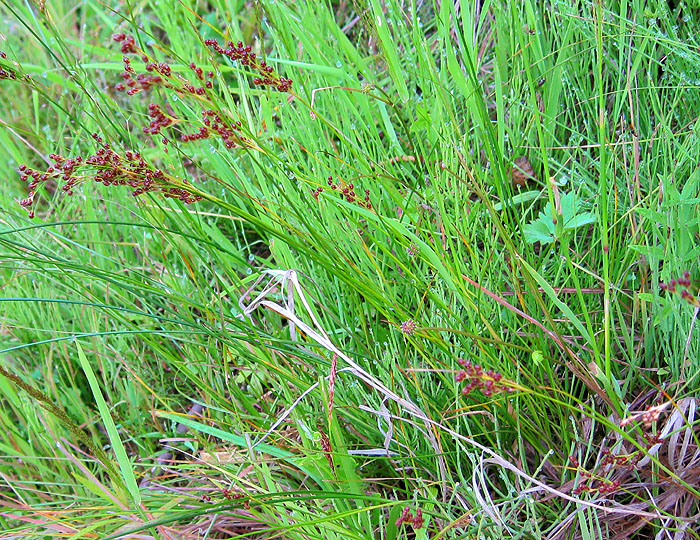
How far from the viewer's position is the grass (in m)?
1.03

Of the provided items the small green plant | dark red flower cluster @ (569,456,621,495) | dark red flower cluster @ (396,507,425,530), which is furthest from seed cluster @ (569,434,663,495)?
the small green plant

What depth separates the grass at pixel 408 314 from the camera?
1.03 m

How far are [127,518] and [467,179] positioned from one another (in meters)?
0.97

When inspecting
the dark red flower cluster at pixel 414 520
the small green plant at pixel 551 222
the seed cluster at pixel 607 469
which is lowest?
the seed cluster at pixel 607 469

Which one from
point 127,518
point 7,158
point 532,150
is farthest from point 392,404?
point 7,158

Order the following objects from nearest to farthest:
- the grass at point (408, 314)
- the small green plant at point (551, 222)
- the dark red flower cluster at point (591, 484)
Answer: the dark red flower cluster at point (591, 484), the grass at point (408, 314), the small green plant at point (551, 222)

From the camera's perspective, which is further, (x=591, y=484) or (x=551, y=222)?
(x=551, y=222)

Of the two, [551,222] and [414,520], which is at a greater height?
[551,222]

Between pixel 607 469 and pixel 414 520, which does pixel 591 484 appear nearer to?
pixel 607 469

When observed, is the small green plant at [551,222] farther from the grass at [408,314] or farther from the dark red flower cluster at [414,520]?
the dark red flower cluster at [414,520]

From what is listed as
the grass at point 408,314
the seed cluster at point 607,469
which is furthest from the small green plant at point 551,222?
the seed cluster at point 607,469

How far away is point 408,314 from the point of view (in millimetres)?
1271

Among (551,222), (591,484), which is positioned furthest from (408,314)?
(591,484)

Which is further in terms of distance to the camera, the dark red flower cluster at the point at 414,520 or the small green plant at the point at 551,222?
Answer: the small green plant at the point at 551,222
